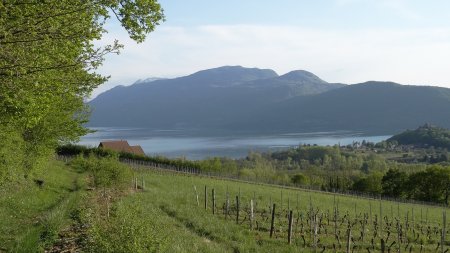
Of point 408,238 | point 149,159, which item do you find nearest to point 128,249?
point 408,238

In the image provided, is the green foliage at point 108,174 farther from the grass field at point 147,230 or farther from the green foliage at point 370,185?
the green foliage at point 370,185

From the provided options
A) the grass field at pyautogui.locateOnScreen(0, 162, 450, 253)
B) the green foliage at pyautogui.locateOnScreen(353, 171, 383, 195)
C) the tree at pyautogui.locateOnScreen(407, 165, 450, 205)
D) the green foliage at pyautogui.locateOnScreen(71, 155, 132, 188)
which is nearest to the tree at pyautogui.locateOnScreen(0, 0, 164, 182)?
the grass field at pyautogui.locateOnScreen(0, 162, 450, 253)

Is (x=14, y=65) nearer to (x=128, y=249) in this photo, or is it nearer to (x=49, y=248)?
(x=128, y=249)

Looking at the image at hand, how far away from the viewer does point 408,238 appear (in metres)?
32.4

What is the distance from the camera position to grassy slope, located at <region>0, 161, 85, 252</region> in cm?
1864

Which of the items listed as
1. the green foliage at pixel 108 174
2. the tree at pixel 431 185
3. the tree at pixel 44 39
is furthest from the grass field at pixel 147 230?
the tree at pixel 431 185

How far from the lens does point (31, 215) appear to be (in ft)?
85.8

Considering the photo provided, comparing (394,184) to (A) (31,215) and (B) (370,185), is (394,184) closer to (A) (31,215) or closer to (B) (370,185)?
(B) (370,185)

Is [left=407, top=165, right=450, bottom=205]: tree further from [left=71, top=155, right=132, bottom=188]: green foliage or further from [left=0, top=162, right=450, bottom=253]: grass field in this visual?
[left=71, top=155, right=132, bottom=188]: green foliage

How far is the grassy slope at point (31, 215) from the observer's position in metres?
18.6

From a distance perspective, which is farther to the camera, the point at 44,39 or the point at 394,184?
the point at 394,184

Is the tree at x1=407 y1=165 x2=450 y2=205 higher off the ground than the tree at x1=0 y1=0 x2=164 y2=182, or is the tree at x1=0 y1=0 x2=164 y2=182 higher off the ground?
the tree at x1=0 y1=0 x2=164 y2=182

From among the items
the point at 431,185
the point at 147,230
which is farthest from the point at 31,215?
the point at 431,185

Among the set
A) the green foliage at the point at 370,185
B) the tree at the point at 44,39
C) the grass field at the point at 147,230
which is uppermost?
the tree at the point at 44,39
